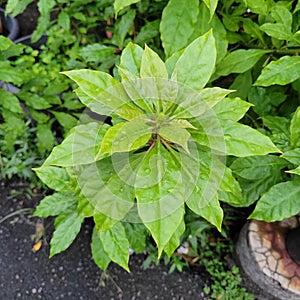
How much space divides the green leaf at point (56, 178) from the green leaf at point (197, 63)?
70 centimetres

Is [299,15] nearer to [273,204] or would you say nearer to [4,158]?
[273,204]

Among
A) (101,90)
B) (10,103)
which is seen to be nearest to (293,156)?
(101,90)

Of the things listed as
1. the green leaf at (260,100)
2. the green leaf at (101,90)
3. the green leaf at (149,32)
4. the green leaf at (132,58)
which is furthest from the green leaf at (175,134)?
the green leaf at (149,32)

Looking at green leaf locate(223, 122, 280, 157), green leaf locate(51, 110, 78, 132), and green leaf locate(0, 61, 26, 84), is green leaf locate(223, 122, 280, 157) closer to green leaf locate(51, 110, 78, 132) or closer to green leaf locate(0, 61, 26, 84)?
green leaf locate(0, 61, 26, 84)

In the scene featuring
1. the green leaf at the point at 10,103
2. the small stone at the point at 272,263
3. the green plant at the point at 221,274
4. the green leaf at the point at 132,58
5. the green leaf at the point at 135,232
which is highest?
the green leaf at the point at 132,58

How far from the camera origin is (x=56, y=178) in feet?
5.72

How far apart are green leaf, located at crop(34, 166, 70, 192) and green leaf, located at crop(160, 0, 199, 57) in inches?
24.0

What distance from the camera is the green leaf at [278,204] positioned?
158cm

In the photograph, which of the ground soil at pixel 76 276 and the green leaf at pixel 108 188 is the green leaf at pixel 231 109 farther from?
the ground soil at pixel 76 276

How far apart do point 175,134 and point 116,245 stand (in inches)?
25.3

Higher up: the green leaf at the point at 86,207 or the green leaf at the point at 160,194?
the green leaf at the point at 160,194

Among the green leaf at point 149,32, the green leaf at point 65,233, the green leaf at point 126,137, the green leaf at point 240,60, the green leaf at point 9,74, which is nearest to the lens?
the green leaf at point 126,137

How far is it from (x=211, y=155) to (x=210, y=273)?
59.6 inches

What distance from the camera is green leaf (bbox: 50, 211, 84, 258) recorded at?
1.78 metres
